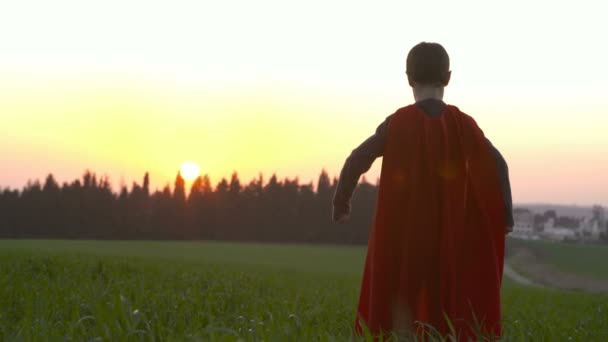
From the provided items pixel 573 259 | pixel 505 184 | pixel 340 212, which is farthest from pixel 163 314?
pixel 573 259

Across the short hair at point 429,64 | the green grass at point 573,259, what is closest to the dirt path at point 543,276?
the green grass at point 573,259

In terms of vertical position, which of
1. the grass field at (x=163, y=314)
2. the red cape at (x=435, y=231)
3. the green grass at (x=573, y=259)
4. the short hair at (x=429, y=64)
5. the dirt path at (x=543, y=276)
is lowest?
the dirt path at (x=543, y=276)

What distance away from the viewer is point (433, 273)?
4004mm

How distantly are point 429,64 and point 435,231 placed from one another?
3.37ft

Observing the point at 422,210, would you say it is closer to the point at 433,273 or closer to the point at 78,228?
the point at 433,273

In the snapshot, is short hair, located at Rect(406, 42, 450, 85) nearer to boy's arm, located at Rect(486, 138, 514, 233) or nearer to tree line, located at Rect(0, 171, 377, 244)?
boy's arm, located at Rect(486, 138, 514, 233)

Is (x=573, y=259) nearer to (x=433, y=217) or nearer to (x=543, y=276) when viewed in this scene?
(x=543, y=276)

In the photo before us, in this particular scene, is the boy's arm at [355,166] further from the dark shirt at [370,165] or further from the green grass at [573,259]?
the green grass at [573,259]

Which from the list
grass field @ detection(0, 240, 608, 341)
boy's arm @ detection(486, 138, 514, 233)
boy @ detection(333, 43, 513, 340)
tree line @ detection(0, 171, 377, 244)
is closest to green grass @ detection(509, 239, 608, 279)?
tree line @ detection(0, 171, 377, 244)

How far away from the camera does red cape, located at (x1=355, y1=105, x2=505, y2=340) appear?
399 cm

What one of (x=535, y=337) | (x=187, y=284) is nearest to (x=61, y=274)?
(x=187, y=284)

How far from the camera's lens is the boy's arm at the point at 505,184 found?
4.27 meters

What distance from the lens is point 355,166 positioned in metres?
4.22

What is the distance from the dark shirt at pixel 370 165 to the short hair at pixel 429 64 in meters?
0.14
